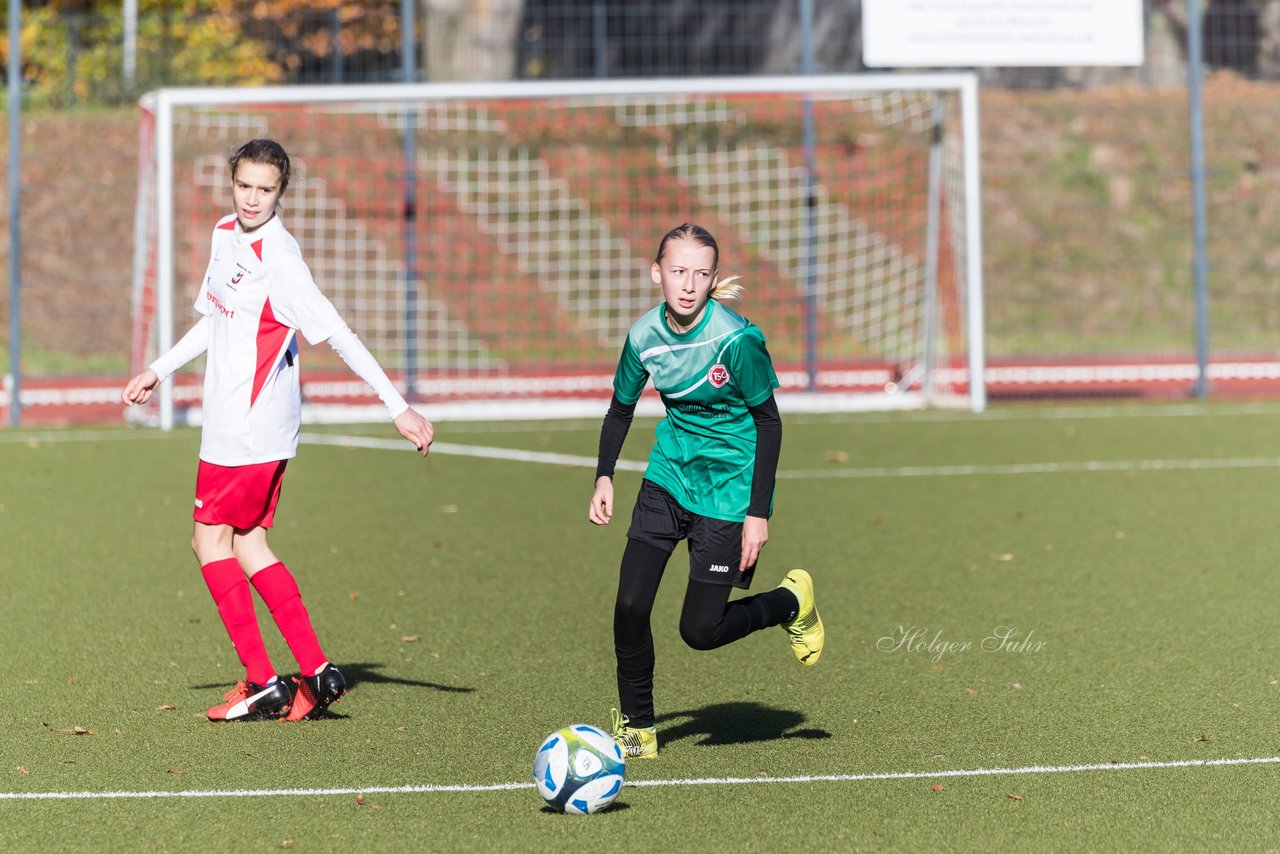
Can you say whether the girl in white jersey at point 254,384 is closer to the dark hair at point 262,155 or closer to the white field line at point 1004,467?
the dark hair at point 262,155

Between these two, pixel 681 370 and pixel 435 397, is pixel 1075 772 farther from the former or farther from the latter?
pixel 435 397

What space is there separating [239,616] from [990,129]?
61.1 feet

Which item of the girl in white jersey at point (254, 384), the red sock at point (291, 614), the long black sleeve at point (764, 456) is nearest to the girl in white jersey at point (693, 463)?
the long black sleeve at point (764, 456)

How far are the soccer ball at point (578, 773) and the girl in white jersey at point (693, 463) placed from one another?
1.58ft

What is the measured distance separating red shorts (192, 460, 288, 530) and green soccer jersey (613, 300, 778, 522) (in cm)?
118

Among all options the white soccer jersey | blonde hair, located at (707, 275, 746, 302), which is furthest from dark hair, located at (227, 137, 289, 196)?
blonde hair, located at (707, 275, 746, 302)

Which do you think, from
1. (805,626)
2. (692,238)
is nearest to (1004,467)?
(805,626)

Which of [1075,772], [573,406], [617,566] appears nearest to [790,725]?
[1075,772]

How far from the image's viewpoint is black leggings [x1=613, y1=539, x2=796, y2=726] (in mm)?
4828

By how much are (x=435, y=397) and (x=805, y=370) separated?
342 centimetres

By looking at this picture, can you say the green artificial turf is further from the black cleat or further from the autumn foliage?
the autumn foliage

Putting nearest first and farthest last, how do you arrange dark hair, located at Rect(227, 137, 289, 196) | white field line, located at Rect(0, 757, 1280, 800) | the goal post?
white field line, located at Rect(0, 757, 1280, 800) → dark hair, located at Rect(227, 137, 289, 196) → the goal post

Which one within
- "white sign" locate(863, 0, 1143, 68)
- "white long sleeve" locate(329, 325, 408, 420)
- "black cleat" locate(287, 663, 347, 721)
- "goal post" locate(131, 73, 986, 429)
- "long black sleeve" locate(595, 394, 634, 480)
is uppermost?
"white sign" locate(863, 0, 1143, 68)

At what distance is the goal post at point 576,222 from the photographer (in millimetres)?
14242
